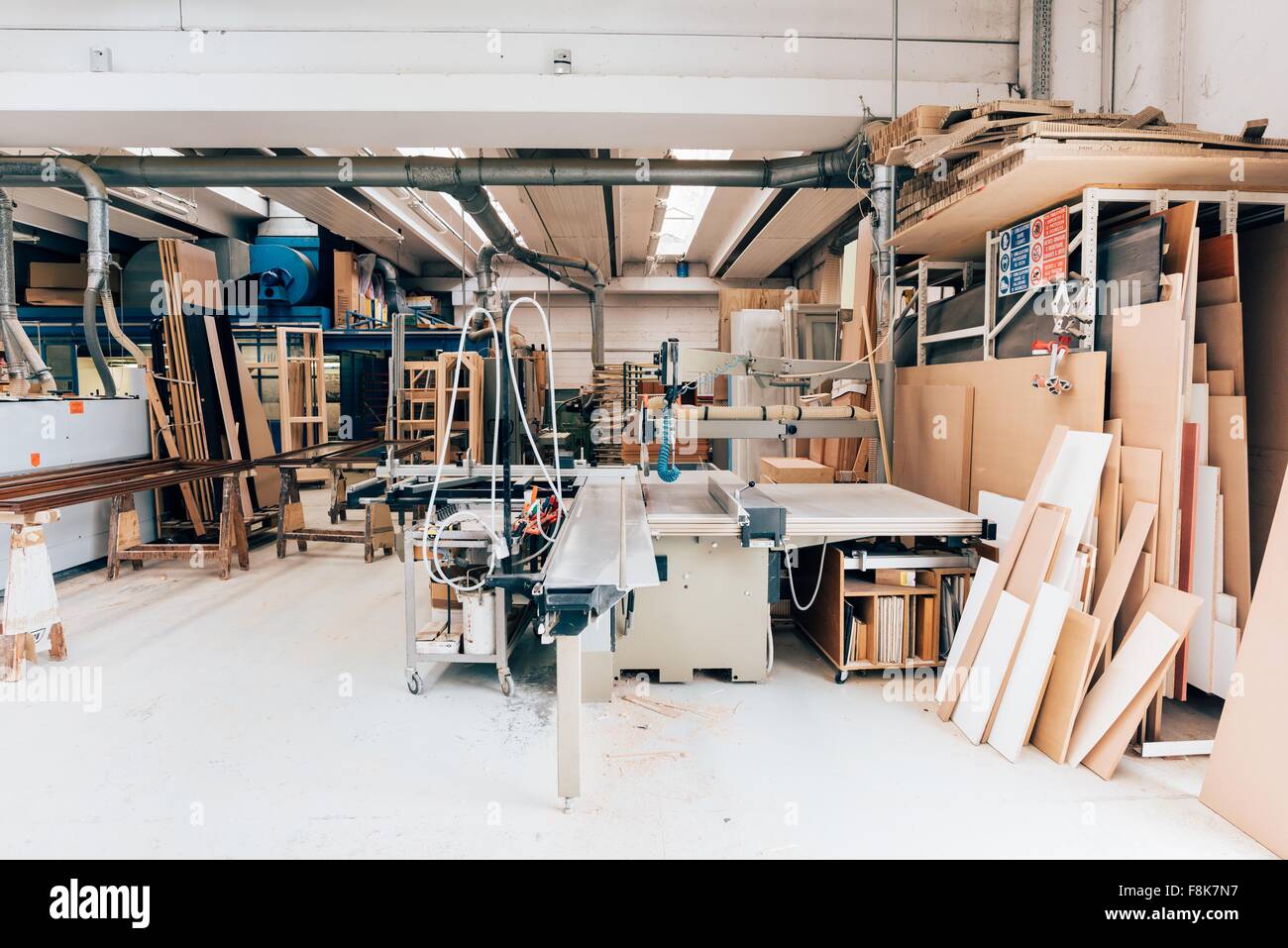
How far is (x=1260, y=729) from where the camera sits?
1.95m

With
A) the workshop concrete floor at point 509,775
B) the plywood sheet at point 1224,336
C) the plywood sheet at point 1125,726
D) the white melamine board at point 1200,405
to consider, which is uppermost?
the plywood sheet at point 1224,336

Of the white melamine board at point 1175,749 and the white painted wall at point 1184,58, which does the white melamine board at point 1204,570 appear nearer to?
the white melamine board at point 1175,749

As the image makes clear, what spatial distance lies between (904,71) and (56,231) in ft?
32.2

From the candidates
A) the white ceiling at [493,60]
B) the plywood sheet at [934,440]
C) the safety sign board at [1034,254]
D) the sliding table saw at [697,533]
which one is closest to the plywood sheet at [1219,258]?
the safety sign board at [1034,254]

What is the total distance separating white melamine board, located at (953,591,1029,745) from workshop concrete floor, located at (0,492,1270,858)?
3.0 inches

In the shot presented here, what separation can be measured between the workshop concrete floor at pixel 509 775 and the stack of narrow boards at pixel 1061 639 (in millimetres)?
105

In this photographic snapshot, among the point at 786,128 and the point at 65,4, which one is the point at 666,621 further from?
the point at 65,4

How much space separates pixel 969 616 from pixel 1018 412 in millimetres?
910

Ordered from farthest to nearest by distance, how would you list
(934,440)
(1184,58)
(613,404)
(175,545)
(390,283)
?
(390,283), (613,404), (175,545), (934,440), (1184,58)

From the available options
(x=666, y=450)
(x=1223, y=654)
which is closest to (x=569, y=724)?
(x=666, y=450)

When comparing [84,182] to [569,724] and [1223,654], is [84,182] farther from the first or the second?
[1223,654]

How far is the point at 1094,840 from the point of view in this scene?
1921 mm

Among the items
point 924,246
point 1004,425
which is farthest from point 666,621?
point 924,246

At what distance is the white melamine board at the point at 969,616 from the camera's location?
2.71 metres
